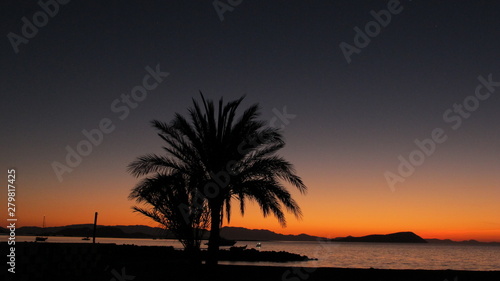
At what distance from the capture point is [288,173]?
15.9 meters

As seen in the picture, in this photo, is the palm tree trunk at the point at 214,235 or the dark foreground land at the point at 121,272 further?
the palm tree trunk at the point at 214,235

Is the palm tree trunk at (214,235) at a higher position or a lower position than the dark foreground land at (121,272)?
higher

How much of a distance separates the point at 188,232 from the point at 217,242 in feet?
5.10

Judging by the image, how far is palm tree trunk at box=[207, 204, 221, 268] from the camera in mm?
15227

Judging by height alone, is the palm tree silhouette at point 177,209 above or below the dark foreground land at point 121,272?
above

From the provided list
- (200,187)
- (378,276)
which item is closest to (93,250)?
(200,187)

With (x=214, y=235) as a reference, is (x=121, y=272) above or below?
below

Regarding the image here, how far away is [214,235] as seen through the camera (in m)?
15.4

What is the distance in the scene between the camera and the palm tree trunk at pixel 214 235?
15.2m

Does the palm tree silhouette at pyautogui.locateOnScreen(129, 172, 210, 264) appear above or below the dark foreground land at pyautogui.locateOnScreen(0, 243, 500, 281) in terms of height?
above

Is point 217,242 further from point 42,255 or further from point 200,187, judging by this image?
point 42,255

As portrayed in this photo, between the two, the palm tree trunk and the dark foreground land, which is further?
the palm tree trunk

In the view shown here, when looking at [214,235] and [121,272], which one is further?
[214,235]

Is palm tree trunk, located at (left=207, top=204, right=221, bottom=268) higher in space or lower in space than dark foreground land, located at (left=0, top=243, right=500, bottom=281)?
higher
